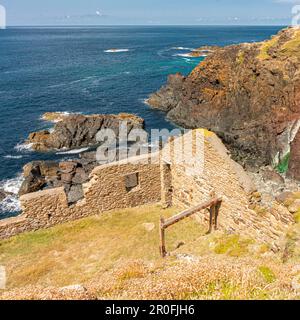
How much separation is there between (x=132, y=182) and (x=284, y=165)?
879 inches

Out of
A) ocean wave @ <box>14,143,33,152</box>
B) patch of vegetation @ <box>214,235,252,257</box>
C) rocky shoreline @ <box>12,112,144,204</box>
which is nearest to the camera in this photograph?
patch of vegetation @ <box>214,235,252,257</box>

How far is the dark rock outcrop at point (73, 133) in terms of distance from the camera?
39344 millimetres

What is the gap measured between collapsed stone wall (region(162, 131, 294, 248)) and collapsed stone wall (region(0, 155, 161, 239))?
5.52 feet

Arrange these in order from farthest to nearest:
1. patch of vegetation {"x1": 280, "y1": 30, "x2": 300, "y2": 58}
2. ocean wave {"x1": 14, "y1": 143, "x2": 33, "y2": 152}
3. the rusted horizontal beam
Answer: patch of vegetation {"x1": 280, "y1": 30, "x2": 300, "y2": 58}, ocean wave {"x1": 14, "y1": 143, "x2": 33, "y2": 152}, the rusted horizontal beam

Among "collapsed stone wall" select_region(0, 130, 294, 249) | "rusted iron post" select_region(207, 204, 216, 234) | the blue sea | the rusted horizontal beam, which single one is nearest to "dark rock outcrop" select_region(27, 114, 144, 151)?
the blue sea

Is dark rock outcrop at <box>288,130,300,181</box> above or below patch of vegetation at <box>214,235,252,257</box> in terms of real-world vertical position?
below

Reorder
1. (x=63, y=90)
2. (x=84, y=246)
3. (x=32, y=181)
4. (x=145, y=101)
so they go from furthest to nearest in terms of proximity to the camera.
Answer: (x=63, y=90), (x=145, y=101), (x=32, y=181), (x=84, y=246)

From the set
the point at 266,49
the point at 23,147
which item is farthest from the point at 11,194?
the point at 266,49

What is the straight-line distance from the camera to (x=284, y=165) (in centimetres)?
3347

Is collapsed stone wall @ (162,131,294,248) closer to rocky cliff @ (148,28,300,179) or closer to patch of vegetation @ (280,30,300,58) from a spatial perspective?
rocky cliff @ (148,28,300,179)

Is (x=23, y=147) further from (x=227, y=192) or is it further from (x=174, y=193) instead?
(x=227, y=192)

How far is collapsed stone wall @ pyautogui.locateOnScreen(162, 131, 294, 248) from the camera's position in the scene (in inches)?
417

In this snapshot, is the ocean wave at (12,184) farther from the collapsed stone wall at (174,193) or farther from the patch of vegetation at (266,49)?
the patch of vegetation at (266,49)

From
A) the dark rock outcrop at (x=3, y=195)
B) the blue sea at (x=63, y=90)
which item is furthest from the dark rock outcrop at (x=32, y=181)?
the dark rock outcrop at (x=3, y=195)
